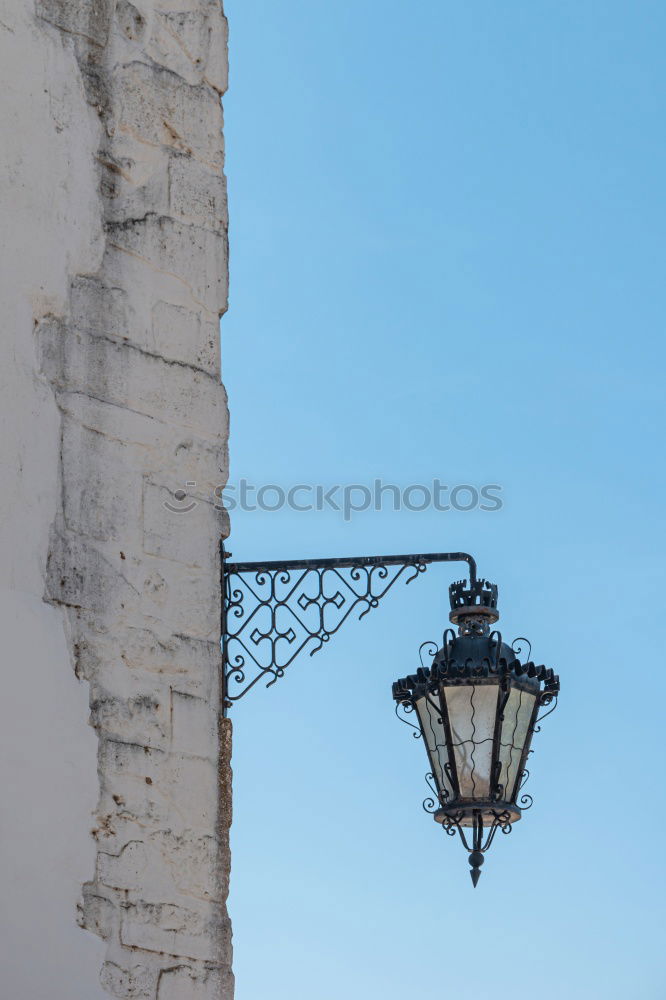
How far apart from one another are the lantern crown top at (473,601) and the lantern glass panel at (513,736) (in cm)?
29

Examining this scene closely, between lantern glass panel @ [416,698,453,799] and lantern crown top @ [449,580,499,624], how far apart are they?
309mm

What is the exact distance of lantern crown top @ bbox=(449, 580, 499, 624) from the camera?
16.5 ft

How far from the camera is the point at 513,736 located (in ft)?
15.9

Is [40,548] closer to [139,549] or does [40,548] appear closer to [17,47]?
[139,549]

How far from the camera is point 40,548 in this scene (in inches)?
179

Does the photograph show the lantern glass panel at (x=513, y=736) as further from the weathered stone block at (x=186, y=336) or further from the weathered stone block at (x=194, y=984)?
the weathered stone block at (x=186, y=336)

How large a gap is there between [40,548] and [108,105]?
4.89 ft

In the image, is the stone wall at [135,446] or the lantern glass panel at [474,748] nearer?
the stone wall at [135,446]

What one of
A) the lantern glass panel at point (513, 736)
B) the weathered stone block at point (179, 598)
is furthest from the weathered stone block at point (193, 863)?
the lantern glass panel at point (513, 736)

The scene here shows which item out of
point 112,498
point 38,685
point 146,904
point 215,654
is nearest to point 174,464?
point 112,498

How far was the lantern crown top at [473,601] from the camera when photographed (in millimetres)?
5023

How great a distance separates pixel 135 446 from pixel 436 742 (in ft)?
4.11

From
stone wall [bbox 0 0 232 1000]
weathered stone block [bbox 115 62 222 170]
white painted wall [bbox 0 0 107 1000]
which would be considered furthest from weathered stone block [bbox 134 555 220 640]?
weathered stone block [bbox 115 62 222 170]

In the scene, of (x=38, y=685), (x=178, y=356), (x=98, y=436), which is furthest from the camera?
(x=178, y=356)
